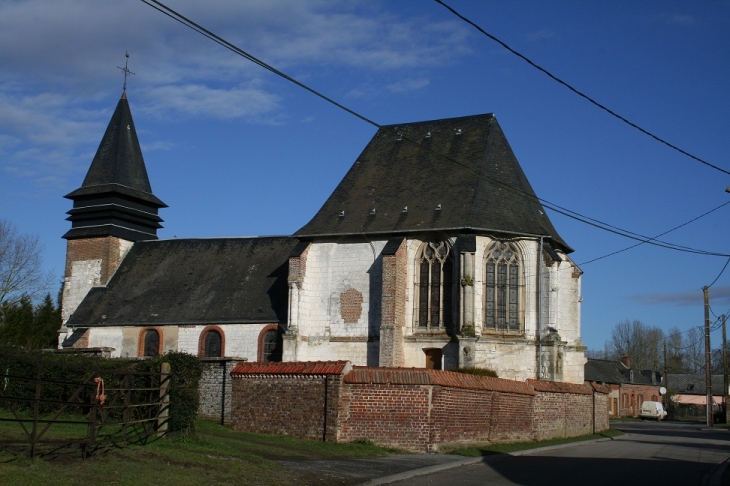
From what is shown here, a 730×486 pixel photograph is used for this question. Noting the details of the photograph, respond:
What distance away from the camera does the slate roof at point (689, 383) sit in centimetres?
9126

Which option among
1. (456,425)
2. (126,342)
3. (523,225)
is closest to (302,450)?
(456,425)

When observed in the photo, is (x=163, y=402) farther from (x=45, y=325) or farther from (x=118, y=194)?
(x=45, y=325)

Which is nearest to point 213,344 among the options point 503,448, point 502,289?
point 502,289

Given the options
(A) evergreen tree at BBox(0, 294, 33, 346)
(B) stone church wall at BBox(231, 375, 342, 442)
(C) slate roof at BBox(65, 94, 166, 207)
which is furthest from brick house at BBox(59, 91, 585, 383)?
(B) stone church wall at BBox(231, 375, 342, 442)

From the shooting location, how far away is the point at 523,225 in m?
30.7

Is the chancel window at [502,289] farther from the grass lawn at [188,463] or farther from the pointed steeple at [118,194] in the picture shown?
the pointed steeple at [118,194]

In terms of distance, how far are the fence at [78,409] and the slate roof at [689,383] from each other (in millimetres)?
81820

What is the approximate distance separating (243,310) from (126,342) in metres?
5.70

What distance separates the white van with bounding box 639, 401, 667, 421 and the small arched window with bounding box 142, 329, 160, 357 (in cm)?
4569

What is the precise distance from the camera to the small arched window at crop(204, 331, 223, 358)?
34312 millimetres

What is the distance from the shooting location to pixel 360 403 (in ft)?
63.4

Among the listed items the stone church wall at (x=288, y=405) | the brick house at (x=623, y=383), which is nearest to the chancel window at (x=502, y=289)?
the stone church wall at (x=288, y=405)

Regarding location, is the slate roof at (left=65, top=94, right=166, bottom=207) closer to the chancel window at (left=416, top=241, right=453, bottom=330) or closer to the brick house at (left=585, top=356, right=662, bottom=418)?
the chancel window at (left=416, top=241, right=453, bottom=330)

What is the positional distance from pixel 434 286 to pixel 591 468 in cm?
1358
